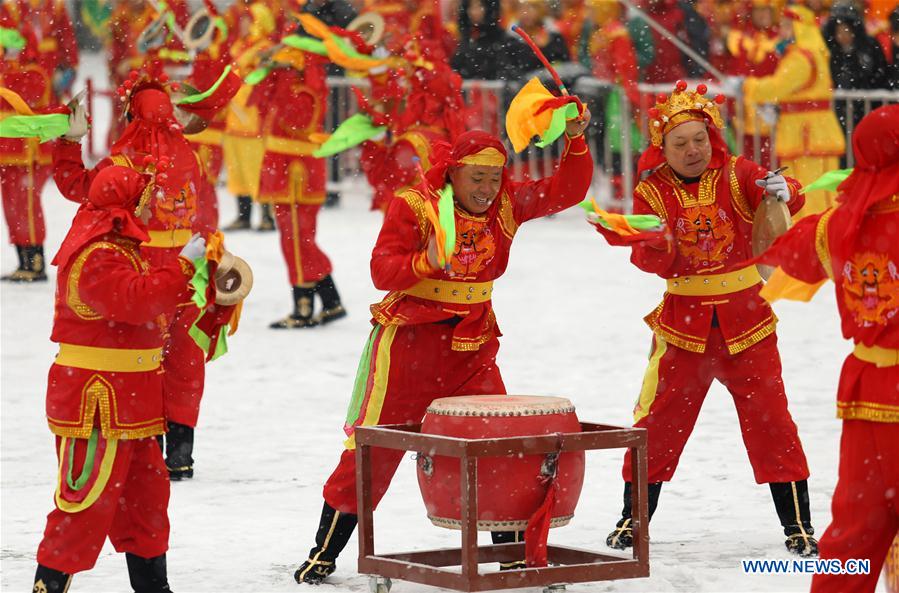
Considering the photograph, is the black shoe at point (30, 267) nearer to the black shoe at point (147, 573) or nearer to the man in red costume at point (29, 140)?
the man in red costume at point (29, 140)

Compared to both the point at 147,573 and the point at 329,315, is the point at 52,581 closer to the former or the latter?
the point at 147,573

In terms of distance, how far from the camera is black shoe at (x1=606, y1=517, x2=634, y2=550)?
6.71 metres

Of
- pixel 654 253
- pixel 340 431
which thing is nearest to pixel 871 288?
pixel 654 253

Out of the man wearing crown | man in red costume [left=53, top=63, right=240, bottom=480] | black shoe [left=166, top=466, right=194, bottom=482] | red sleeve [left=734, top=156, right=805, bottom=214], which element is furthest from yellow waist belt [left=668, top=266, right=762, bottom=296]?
black shoe [left=166, top=466, right=194, bottom=482]

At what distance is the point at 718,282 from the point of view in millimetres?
6590

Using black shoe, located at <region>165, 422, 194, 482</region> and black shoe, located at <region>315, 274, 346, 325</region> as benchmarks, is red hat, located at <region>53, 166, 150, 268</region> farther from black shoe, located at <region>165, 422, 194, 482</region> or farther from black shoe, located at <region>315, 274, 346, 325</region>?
black shoe, located at <region>315, 274, 346, 325</region>

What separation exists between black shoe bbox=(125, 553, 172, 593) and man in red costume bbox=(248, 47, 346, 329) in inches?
234

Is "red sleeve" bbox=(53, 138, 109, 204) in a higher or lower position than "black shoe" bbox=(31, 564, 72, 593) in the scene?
higher

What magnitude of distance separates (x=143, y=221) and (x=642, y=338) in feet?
20.8

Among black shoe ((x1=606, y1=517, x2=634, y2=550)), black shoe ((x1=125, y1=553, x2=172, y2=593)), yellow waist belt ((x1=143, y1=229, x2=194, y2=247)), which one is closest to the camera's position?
black shoe ((x1=125, y1=553, x2=172, y2=593))

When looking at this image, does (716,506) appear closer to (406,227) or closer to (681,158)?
(681,158)

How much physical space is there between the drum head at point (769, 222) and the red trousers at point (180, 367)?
2565 millimetres

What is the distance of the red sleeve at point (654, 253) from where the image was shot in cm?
632

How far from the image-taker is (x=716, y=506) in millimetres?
7402
